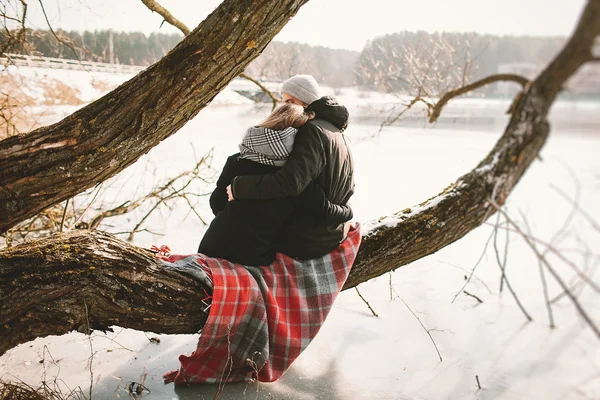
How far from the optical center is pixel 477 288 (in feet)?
14.5

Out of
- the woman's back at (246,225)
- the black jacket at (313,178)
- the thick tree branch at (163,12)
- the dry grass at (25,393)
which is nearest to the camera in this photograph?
the dry grass at (25,393)

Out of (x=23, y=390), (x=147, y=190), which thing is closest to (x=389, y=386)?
(x=23, y=390)

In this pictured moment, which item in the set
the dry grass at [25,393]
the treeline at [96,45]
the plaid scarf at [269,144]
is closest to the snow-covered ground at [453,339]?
the dry grass at [25,393]

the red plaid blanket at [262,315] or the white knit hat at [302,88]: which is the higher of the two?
the white knit hat at [302,88]

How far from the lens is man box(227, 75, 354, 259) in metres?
2.61

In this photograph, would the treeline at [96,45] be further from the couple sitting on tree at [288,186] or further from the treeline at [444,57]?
the treeline at [444,57]

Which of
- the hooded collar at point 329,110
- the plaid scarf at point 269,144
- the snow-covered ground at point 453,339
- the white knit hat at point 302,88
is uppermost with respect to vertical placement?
the white knit hat at point 302,88

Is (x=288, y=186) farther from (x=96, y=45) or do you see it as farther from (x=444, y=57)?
(x=96, y=45)

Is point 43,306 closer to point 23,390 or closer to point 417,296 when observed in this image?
point 23,390

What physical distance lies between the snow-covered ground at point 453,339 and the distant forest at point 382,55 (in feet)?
1.35

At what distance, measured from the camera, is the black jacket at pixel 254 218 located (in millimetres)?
2742

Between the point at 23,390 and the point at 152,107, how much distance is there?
1.62 m

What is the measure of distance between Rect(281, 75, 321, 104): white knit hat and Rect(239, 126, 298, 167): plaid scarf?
0.71 ft

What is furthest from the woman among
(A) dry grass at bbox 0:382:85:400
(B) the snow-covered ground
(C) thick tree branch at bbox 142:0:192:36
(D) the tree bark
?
(C) thick tree branch at bbox 142:0:192:36
